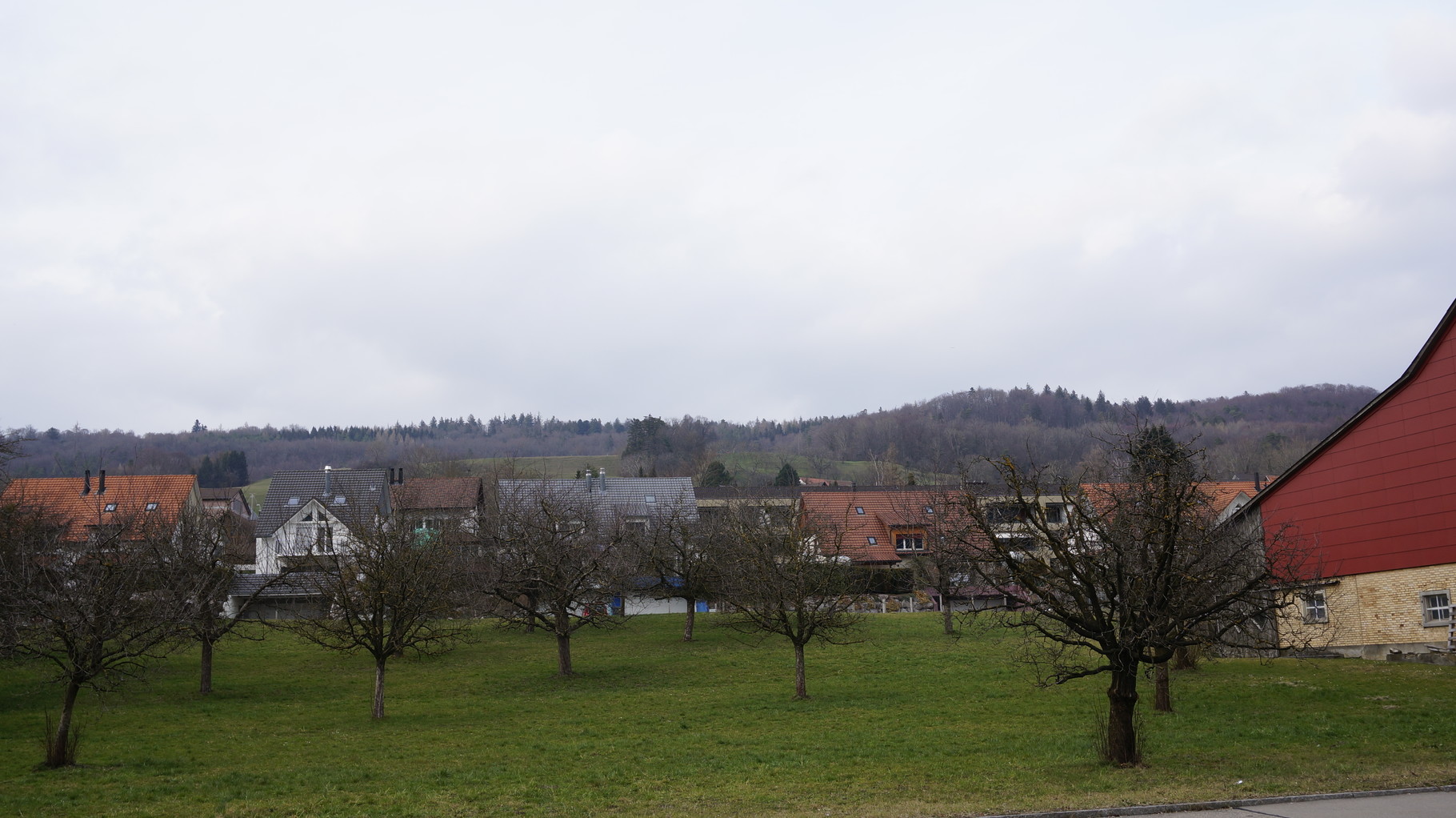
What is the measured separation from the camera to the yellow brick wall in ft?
96.9

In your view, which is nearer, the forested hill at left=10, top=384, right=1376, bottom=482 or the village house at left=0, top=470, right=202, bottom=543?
the village house at left=0, top=470, right=202, bottom=543

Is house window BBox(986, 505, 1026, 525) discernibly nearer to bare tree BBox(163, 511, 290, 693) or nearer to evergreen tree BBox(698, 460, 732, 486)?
bare tree BBox(163, 511, 290, 693)

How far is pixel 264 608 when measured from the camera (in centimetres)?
5422

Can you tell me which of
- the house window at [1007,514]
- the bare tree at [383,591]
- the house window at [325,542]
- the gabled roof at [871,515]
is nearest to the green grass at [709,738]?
the bare tree at [383,591]

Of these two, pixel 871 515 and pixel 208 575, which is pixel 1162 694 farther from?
pixel 871 515

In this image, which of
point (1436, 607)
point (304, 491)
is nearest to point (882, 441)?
point (304, 491)

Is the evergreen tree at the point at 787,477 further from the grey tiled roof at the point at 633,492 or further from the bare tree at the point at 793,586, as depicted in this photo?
the bare tree at the point at 793,586

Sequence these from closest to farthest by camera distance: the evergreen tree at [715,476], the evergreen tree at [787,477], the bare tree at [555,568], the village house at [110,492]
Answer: the bare tree at [555,568] < the village house at [110,492] < the evergreen tree at [787,477] < the evergreen tree at [715,476]

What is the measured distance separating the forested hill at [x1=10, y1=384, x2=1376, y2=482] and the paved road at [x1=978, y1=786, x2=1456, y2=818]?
80426 mm

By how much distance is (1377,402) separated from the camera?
102ft

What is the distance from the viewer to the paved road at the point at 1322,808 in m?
12.2

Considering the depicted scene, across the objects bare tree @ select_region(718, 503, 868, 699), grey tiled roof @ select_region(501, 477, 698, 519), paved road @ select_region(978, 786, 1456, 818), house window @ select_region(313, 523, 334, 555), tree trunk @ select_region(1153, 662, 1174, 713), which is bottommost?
tree trunk @ select_region(1153, 662, 1174, 713)

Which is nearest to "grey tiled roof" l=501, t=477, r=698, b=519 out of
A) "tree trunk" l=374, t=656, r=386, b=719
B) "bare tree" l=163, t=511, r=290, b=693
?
"bare tree" l=163, t=511, r=290, b=693

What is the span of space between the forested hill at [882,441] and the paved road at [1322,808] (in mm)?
80426
